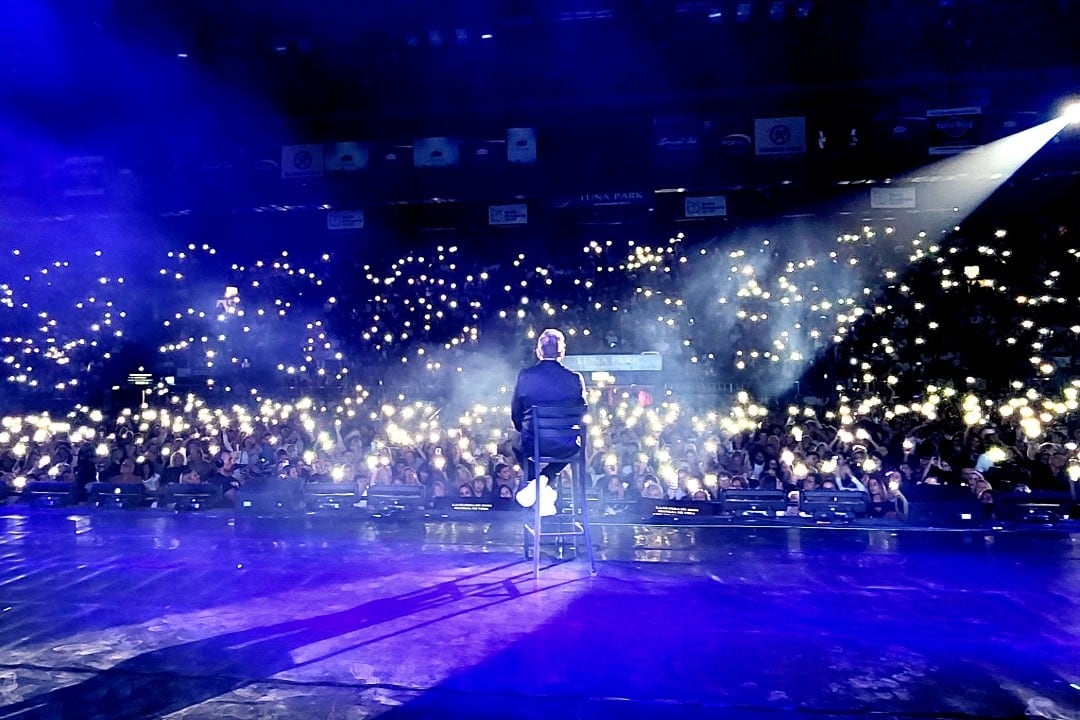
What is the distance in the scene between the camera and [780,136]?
24.4 feet

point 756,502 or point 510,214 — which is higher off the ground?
point 510,214

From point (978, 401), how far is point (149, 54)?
39.2ft

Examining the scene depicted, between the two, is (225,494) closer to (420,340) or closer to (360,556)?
(360,556)

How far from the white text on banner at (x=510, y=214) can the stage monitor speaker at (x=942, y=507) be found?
237 inches

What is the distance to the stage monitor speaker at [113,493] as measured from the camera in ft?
23.5

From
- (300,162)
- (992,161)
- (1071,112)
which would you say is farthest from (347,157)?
(1071,112)

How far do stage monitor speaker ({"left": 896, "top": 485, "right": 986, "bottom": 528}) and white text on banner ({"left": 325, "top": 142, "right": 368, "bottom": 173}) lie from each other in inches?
283

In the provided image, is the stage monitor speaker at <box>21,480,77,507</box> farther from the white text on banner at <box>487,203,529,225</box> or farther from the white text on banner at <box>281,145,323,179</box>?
the white text on banner at <box>487,203,529,225</box>

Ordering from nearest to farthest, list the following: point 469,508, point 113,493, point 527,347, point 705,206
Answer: point 469,508 < point 113,493 < point 705,206 < point 527,347

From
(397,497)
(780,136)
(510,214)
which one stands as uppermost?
(780,136)

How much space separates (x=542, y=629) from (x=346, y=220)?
7.89 m

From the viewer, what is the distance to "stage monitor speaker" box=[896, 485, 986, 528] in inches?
228

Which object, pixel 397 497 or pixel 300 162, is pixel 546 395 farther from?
pixel 300 162

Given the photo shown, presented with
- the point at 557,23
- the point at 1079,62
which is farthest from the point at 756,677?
the point at 1079,62
